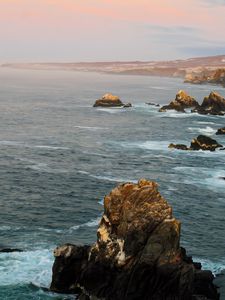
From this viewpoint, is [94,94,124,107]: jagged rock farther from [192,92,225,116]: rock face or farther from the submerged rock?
[192,92,225,116]: rock face

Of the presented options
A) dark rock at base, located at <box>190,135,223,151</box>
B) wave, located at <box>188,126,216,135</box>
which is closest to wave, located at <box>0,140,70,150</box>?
dark rock at base, located at <box>190,135,223,151</box>

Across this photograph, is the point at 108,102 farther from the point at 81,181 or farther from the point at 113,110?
the point at 81,181

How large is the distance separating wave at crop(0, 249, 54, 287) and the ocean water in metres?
0.07

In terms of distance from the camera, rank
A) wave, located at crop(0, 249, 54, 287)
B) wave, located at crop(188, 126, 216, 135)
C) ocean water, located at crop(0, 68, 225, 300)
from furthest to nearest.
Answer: wave, located at crop(188, 126, 216, 135)
ocean water, located at crop(0, 68, 225, 300)
wave, located at crop(0, 249, 54, 287)

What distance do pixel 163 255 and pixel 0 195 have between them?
28.5 metres

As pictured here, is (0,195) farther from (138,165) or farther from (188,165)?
(188,165)

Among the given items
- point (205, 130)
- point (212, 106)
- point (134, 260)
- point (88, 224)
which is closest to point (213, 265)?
point (134, 260)

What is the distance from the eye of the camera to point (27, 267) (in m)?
40.1

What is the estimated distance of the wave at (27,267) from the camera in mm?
38250

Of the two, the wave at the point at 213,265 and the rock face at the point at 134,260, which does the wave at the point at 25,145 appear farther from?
the rock face at the point at 134,260

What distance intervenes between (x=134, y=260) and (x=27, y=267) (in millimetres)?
9464

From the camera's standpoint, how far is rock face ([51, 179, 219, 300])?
34.8 m

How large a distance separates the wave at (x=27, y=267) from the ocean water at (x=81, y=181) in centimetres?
7

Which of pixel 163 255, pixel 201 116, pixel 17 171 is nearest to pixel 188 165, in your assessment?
pixel 17 171
